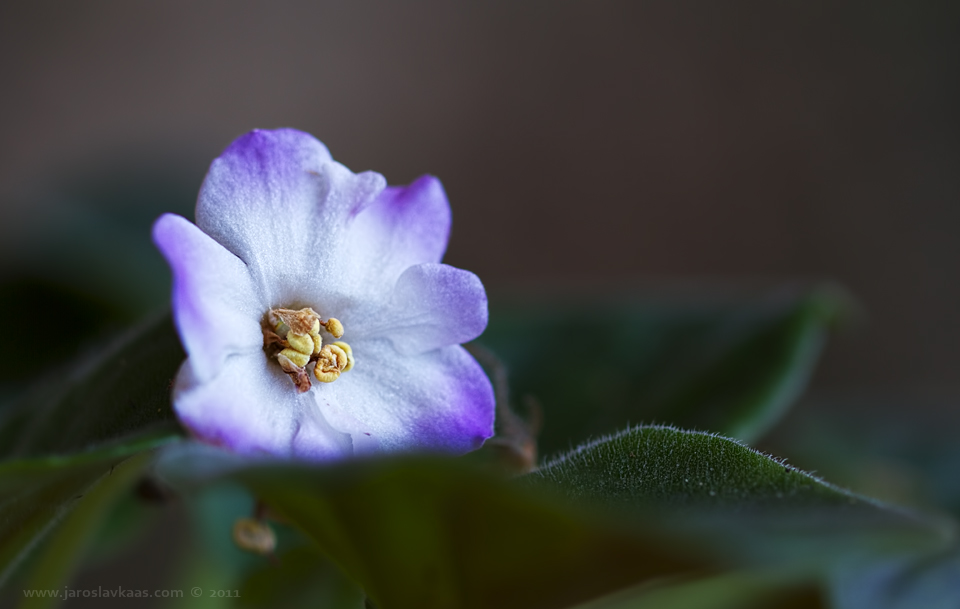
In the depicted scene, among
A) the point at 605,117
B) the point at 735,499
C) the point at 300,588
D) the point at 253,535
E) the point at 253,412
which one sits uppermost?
the point at 605,117

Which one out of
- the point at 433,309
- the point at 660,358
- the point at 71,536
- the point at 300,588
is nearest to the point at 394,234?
the point at 433,309

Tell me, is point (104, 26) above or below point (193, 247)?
below

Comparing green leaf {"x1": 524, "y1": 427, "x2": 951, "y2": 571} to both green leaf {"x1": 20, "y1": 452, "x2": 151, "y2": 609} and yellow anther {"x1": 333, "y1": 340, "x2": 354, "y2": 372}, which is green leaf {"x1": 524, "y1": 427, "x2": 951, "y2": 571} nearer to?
yellow anther {"x1": 333, "y1": 340, "x2": 354, "y2": 372}

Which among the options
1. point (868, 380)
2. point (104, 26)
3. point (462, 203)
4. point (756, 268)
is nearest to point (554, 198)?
point (462, 203)

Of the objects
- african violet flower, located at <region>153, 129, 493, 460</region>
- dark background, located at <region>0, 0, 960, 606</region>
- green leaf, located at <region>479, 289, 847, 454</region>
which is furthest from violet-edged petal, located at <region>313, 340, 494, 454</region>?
dark background, located at <region>0, 0, 960, 606</region>

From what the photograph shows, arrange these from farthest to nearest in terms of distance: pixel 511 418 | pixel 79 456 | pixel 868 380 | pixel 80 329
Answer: pixel 868 380, pixel 80 329, pixel 511 418, pixel 79 456

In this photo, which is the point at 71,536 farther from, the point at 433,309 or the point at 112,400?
the point at 433,309

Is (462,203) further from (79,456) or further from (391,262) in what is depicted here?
(79,456)

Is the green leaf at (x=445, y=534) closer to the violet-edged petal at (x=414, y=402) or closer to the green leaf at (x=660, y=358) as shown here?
the violet-edged petal at (x=414, y=402)
